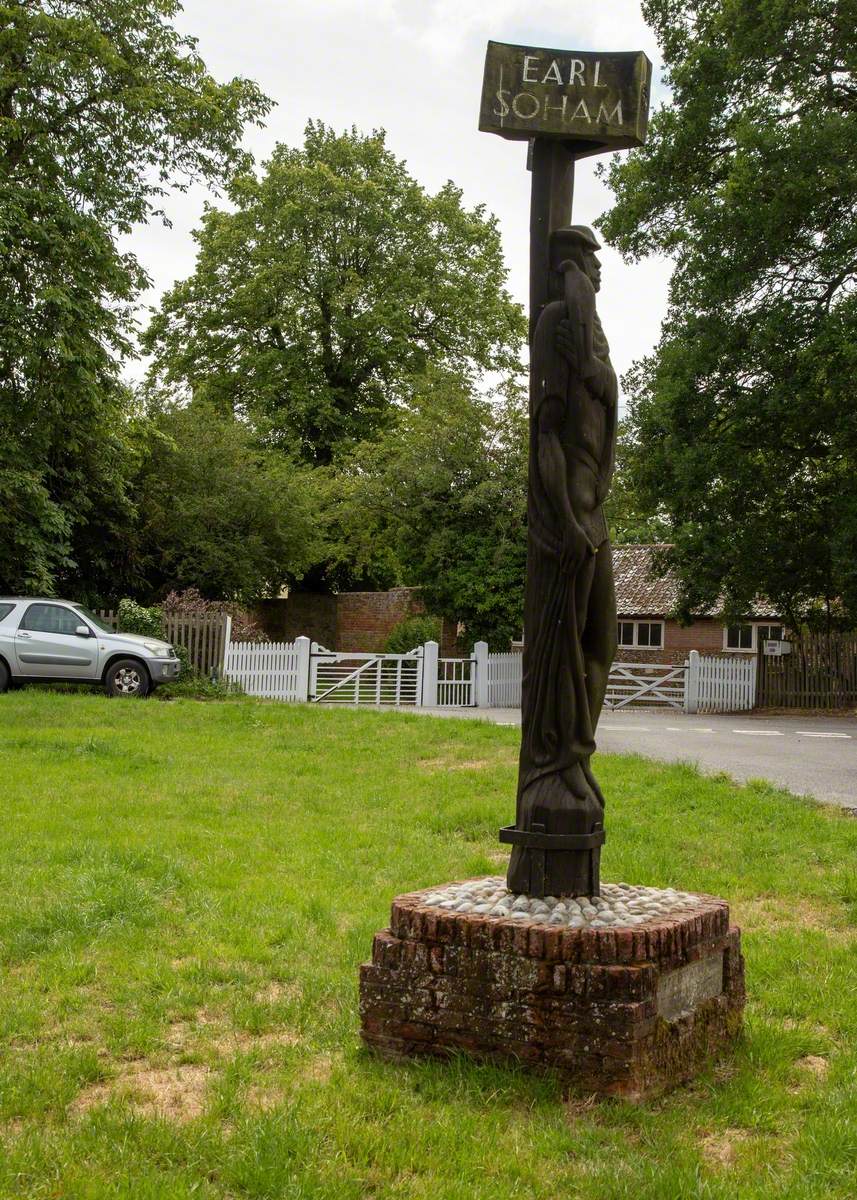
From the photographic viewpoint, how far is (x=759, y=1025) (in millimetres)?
5367

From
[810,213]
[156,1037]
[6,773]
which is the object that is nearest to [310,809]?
[6,773]

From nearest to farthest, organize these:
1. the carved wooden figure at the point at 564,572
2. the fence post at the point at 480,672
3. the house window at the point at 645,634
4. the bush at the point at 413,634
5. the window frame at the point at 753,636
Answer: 1. the carved wooden figure at the point at 564,572
2. the fence post at the point at 480,672
3. the bush at the point at 413,634
4. the window frame at the point at 753,636
5. the house window at the point at 645,634

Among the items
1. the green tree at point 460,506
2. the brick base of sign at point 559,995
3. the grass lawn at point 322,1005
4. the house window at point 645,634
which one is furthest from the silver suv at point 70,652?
the house window at point 645,634

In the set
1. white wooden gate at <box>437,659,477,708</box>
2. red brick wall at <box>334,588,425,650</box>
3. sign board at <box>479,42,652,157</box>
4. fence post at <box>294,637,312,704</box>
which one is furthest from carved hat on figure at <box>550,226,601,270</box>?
red brick wall at <box>334,588,425,650</box>

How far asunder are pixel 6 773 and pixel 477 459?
19.5 meters

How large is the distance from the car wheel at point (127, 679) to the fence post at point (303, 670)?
417cm

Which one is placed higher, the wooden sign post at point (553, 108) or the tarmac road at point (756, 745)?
the wooden sign post at point (553, 108)

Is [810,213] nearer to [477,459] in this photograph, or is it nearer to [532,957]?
[477,459]

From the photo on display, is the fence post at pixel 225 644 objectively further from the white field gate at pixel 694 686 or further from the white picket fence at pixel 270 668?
the white field gate at pixel 694 686

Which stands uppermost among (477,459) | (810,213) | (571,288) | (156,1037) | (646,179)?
(646,179)

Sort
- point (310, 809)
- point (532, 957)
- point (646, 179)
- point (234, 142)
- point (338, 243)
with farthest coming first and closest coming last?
point (338, 243) → point (646, 179) → point (234, 142) → point (310, 809) → point (532, 957)

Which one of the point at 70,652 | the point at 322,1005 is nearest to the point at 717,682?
the point at 70,652

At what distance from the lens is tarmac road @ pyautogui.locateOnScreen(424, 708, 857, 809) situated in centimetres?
1320

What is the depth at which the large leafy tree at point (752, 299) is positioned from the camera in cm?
2355
